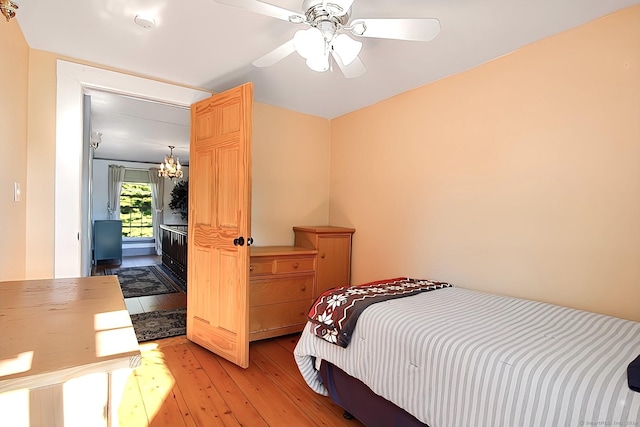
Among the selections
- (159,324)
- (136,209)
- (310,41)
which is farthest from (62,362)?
(136,209)

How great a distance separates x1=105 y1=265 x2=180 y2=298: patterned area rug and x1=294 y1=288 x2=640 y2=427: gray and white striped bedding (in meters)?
3.52

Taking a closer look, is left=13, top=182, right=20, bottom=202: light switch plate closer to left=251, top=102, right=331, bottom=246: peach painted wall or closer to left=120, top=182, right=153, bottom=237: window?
left=251, top=102, right=331, bottom=246: peach painted wall

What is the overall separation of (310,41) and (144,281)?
16.2 ft

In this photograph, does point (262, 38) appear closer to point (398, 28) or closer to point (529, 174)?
point (398, 28)

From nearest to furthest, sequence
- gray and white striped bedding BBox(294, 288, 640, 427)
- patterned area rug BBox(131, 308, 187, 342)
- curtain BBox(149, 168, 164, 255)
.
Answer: gray and white striped bedding BBox(294, 288, 640, 427) < patterned area rug BBox(131, 308, 187, 342) < curtain BBox(149, 168, 164, 255)

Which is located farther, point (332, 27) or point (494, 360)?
point (332, 27)

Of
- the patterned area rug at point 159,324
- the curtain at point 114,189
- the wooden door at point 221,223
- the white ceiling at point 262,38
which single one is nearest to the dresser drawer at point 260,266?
the wooden door at point 221,223

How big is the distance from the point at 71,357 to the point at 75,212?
2087mm

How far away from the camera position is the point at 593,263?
1802 millimetres

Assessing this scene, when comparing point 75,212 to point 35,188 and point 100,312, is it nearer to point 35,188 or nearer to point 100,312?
point 35,188

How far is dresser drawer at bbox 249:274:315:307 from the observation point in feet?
9.46

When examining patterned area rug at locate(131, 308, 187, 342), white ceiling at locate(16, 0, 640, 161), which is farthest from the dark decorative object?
white ceiling at locate(16, 0, 640, 161)

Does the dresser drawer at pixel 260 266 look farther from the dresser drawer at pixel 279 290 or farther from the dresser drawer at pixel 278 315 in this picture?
the dresser drawer at pixel 278 315

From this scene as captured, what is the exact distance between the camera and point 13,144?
1.90 m
